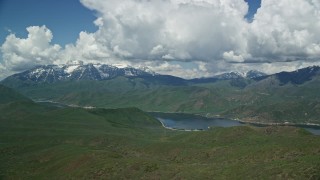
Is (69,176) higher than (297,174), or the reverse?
(297,174)

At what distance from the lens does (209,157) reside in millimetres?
182125

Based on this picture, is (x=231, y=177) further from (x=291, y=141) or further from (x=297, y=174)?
(x=291, y=141)

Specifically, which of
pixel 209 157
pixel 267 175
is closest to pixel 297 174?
pixel 267 175

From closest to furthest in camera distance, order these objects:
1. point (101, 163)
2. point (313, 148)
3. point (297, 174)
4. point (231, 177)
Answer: point (297, 174) → point (231, 177) → point (313, 148) → point (101, 163)

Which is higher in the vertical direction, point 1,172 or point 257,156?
point 257,156

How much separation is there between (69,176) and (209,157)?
60814mm

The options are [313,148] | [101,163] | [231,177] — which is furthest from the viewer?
[101,163]

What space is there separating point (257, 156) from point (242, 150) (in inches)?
651

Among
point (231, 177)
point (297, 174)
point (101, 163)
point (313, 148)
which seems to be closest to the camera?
point (297, 174)

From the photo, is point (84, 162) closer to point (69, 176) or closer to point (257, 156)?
point (69, 176)

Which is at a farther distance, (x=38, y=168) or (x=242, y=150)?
(x=38, y=168)

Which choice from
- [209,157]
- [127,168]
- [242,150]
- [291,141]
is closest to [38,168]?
[127,168]

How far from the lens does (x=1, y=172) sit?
590 feet

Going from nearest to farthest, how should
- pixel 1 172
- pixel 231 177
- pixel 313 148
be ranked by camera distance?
pixel 231 177 < pixel 313 148 < pixel 1 172
